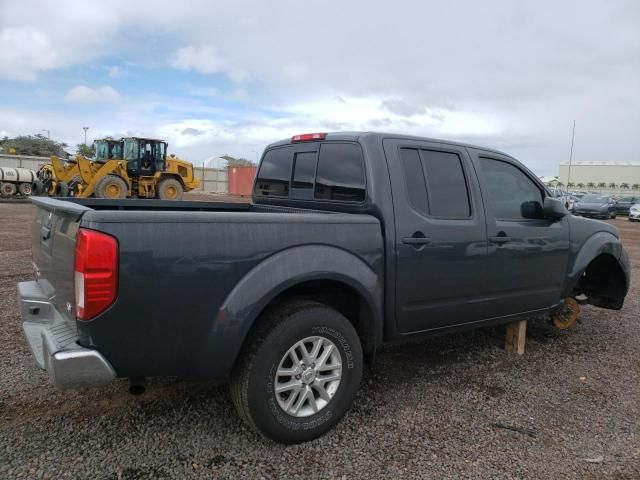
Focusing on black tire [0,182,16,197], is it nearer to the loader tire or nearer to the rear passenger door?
the loader tire

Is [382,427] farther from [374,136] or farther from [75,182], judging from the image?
[75,182]

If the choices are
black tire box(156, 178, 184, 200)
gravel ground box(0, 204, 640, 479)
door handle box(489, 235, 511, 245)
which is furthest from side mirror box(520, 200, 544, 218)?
black tire box(156, 178, 184, 200)

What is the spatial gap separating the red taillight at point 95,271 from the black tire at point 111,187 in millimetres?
17520

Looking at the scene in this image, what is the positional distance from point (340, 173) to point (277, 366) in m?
1.49

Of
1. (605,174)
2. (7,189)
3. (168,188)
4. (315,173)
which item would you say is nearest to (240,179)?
(7,189)

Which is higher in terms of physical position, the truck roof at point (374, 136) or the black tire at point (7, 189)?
the truck roof at point (374, 136)

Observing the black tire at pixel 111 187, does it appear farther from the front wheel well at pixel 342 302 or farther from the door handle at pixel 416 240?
the door handle at pixel 416 240

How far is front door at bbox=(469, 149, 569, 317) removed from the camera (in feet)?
12.6

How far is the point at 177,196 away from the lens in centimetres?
2131

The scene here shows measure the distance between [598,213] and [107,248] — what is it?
29.8 m

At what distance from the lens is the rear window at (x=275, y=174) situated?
422cm

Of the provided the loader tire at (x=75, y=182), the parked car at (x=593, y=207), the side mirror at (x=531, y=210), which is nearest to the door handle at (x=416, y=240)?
the side mirror at (x=531, y=210)

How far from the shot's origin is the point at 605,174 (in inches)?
3113

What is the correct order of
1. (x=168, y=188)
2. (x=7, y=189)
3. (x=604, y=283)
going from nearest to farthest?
(x=604, y=283)
(x=168, y=188)
(x=7, y=189)
